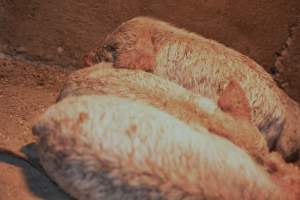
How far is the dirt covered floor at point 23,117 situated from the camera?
3533 millimetres

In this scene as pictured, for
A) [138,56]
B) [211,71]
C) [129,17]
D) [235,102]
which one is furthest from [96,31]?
[235,102]

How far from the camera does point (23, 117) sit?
14.4 ft

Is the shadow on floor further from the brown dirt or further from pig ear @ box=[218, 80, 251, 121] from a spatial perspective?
pig ear @ box=[218, 80, 251, 121]

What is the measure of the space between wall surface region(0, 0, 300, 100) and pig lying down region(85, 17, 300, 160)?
2.25ft

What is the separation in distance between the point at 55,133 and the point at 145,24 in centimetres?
161

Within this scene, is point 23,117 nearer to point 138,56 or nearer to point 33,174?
point 33,174

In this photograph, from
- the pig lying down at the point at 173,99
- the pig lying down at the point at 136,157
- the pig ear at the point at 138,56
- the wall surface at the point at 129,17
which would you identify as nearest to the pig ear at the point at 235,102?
the pig lying down at the point at 173,99

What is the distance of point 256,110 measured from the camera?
379cm

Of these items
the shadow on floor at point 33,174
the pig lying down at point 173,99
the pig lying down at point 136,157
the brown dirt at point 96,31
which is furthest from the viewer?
the brown dirt at point 96,31

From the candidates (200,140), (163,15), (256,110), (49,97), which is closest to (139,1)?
(163,15)

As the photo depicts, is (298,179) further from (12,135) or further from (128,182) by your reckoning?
(12,135)

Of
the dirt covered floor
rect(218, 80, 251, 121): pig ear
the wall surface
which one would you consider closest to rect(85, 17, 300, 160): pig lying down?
rect(218, 80, 251, 121): pig ear

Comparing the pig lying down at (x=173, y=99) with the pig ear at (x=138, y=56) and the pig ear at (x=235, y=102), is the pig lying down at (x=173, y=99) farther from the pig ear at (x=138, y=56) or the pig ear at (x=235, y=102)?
the pig ear at (x=138, y=56)

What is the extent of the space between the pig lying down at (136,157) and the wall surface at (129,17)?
67.6 inches
